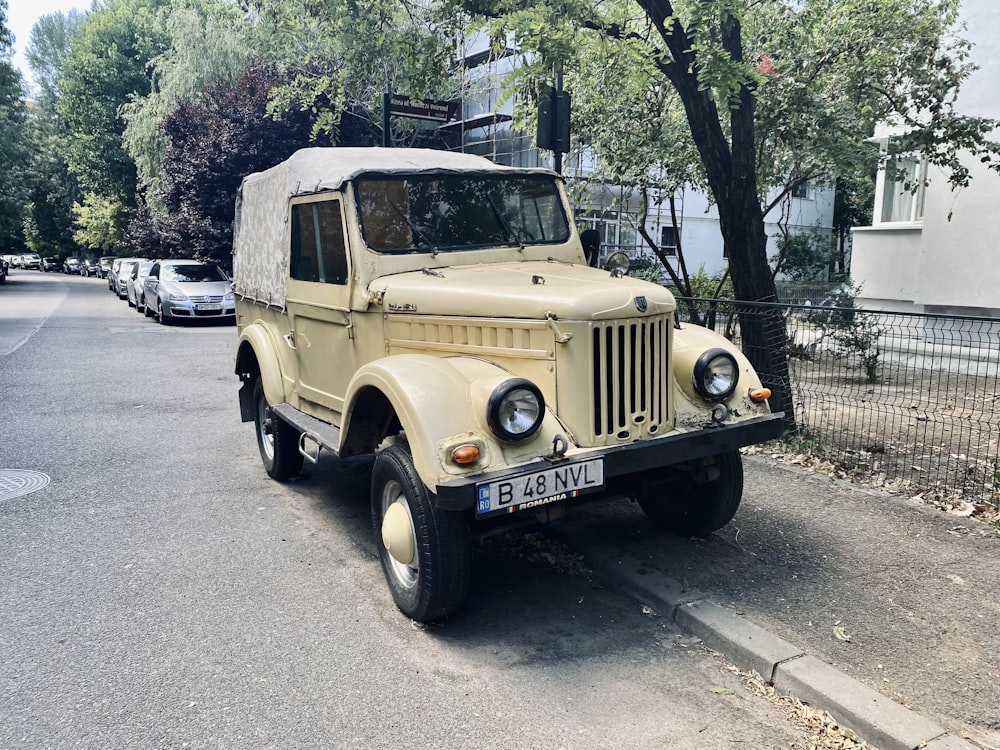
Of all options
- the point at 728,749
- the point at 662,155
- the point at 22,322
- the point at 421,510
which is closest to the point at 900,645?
the point at 728,749

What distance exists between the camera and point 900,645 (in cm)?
360

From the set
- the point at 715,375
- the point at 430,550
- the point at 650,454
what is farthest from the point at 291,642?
the point at 715,375

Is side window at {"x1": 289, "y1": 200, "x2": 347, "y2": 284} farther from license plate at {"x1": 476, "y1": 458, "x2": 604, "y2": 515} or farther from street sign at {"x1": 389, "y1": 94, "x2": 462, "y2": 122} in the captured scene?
street sign at {"x1": 389, "y1": 94, "x2": 462, "y2": 122}

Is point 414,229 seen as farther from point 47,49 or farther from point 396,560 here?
point 47,49

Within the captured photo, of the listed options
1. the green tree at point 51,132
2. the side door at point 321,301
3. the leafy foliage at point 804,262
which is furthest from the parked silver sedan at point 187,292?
the green tree at point 51,132

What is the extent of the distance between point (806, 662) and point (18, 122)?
35241 millimetres

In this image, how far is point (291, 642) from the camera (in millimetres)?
3805

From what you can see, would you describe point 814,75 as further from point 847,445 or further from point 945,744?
point 945,744

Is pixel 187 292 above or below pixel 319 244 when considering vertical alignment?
below

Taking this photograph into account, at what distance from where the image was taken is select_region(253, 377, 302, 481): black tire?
6.28m

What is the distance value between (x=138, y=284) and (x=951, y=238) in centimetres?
2018

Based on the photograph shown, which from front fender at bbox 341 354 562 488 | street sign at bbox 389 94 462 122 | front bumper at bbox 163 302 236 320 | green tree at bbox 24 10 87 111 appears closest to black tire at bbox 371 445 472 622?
front fender at bbox 341 354 562 488

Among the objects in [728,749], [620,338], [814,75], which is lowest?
[728,749]

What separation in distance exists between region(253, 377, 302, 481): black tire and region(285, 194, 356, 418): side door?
1.90 feet
